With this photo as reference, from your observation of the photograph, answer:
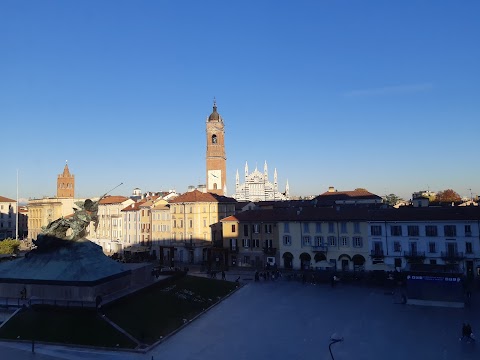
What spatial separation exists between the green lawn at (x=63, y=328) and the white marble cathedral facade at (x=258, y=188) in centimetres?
11814

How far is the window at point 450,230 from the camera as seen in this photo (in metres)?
47.1

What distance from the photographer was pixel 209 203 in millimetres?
67938

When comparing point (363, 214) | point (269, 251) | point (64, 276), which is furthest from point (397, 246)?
Result: point (64, 276)

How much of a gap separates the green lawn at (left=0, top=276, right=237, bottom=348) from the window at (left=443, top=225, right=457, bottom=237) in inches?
1118

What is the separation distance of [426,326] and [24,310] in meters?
28.8

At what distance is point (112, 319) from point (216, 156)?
278 feet

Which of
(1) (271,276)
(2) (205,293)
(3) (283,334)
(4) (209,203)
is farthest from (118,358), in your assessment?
(4) (209,203)

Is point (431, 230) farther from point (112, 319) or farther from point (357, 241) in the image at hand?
point (112, 319)

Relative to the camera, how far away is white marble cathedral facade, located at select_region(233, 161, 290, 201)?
488 ft

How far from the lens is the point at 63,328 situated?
92.9 feet

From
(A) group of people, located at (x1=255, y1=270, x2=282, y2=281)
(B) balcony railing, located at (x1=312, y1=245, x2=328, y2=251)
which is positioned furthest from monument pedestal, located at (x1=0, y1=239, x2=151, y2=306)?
(B) balcony railing, located at (x1=312, y1=245, x2=328, y2=251)

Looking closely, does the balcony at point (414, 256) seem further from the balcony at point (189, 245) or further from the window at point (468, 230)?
the balcony at point (189, 245)

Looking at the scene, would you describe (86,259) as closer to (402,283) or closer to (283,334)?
(283,334)

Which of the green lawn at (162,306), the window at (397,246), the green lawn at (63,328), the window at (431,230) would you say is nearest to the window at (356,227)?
Answer: the window at (397,246)
